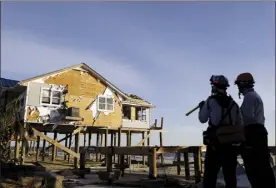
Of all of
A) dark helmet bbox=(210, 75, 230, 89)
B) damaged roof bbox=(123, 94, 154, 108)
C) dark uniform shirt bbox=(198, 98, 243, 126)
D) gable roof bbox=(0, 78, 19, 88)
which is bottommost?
dark uniform shirt bbox=(198, 98, 243, 126)

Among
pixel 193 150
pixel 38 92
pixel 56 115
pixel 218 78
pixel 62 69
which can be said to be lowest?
pixel 193 150

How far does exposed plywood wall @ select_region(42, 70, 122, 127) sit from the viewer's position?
82.4 feet

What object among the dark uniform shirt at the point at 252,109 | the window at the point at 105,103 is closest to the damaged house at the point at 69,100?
the window at the point at 105,103

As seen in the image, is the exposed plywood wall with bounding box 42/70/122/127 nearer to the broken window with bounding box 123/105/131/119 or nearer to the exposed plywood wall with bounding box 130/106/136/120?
the exposed plywood wall with bounding box 130/106/136/120

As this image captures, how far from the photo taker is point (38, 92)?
78.3 ft

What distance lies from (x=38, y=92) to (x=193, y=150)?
638 inches

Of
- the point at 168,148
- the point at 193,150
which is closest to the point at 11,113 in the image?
the point at 168,148

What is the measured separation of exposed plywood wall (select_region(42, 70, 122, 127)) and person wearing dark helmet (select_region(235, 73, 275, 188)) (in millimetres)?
21037

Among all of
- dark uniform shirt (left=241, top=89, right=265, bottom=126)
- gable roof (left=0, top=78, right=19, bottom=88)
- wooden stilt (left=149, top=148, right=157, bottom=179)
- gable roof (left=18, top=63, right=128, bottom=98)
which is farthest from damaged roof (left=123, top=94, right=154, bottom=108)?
dark uniform shirt (left=241, top=89, right=265, bottom=126)

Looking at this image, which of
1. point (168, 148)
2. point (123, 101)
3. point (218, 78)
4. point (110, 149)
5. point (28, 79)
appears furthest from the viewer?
point (123, 101)

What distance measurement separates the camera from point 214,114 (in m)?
4.86

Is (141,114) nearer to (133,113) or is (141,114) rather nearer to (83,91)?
(133,113)

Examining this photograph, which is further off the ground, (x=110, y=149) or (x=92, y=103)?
(x=92, y=103)

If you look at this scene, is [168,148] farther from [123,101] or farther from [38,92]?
[123,101]
